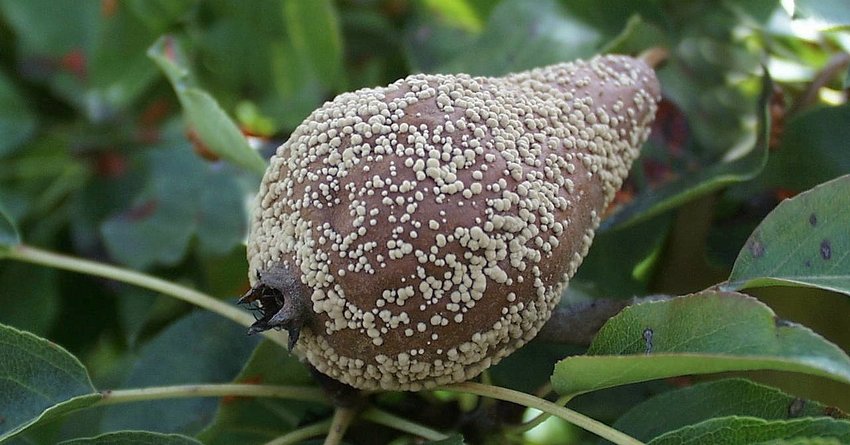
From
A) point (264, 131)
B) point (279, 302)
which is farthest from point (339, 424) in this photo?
point (264, 131)

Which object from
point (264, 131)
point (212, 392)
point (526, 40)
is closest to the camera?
point (212, 392)

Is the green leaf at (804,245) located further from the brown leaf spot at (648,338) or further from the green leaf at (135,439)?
the green leaf at (135,439)

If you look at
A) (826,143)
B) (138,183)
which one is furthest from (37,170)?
Answer: (826,143)

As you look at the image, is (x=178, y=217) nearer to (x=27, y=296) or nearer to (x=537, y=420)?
(x=27, y=296)

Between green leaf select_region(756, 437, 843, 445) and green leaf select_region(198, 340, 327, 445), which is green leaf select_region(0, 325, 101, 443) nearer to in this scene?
green leaf select_region(198, 340, 327, 445)

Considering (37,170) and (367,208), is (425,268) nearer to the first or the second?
(367,208)

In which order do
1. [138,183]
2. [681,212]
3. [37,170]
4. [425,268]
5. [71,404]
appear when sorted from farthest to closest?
[37,170] → [138,183] → [681,212] → [71,404] → [425,268]
